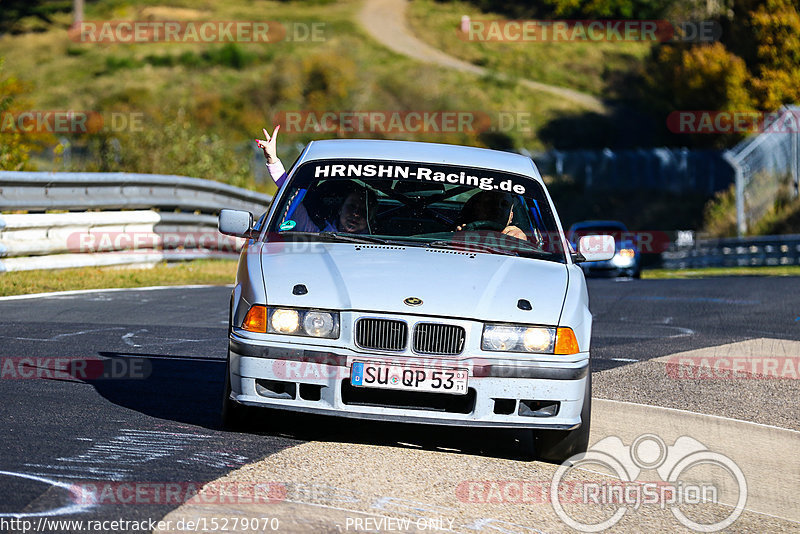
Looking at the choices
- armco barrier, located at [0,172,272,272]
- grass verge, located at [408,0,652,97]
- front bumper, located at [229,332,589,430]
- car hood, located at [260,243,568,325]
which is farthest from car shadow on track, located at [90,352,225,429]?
grass verge, located at [408,0,652,97]

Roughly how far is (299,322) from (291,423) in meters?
0.97

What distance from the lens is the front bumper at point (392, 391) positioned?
18.7 ft

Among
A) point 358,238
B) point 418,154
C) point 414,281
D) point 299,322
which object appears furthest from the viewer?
point 418,154

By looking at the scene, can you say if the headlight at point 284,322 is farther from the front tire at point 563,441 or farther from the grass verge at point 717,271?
the grass verge at point 717,271

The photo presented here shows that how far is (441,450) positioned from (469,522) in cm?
135

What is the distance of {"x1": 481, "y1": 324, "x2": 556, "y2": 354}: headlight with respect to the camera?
5.79 m

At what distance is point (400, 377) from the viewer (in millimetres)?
5664

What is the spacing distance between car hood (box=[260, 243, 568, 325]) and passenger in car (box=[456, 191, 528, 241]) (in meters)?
0.65

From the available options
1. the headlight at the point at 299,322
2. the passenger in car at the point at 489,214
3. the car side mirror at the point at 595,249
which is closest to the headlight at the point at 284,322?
the headlight at the point at 299,322

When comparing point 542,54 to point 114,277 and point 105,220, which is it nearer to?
point 105,220

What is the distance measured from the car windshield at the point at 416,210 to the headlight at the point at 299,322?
1.06 meters

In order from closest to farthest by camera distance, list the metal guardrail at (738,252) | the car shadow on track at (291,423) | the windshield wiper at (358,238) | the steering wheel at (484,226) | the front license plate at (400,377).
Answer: the front license plate at (400,377) → the car shadow on track at (291,423) → the windshield wiper at (358,238) → the steering wheel at (484,226) → the metal guardrail at (738,252)

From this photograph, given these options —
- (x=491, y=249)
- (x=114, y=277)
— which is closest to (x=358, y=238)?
(x=491, y=249)

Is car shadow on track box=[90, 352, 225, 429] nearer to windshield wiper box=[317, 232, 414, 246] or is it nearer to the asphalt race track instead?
the asphalt race track
